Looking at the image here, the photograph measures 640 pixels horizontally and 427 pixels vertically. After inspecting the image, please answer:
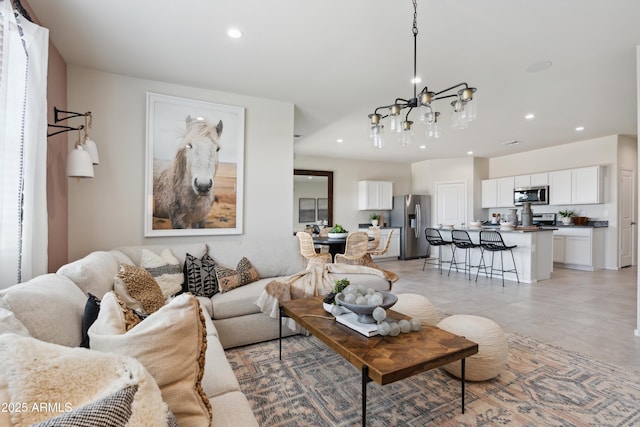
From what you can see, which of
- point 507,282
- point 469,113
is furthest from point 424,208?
point 469,113

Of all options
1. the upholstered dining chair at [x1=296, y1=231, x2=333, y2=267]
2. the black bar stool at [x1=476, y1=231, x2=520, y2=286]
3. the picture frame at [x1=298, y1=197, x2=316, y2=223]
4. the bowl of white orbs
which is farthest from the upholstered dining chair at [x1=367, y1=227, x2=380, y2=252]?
the bowl of white orbs

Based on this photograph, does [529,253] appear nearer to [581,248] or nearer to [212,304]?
[581,248]

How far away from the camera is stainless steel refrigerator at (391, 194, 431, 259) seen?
7891 millimetres

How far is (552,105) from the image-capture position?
4152mm

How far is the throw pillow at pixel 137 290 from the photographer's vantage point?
1.95m

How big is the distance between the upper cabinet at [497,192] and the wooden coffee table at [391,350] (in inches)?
267

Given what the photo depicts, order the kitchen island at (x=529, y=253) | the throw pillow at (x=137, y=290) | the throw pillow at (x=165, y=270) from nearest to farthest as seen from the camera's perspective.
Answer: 1. the throw pillow at (x=137, y=290)
2. the throw pillow at (x=165, y=270)
3. the kitchen island at (x=529, y=253)

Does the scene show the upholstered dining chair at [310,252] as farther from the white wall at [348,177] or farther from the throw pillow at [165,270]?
the white wall at [348,177]

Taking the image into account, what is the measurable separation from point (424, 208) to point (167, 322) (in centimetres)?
794

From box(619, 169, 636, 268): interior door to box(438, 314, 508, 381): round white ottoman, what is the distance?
618 cm

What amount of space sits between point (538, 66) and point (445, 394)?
10.5 ft

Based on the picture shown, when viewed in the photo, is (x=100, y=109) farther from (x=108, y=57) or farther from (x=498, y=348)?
(x=498, y=348)

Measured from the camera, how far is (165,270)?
275 centimetres

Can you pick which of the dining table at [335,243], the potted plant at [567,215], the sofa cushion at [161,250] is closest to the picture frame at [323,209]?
the dining table at [335,243]
